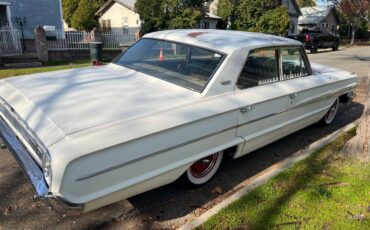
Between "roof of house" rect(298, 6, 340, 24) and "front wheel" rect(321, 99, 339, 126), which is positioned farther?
"roof of house" rect(298, 6, 340, 24)

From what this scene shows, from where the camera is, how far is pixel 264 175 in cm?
371

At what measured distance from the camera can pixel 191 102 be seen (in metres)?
3.03

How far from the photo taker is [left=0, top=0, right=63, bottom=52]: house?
1658cm

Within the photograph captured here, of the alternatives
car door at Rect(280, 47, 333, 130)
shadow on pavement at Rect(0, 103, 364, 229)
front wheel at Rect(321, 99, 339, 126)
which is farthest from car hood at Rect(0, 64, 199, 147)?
front wheel at Rect(321, 99, 339, 126)

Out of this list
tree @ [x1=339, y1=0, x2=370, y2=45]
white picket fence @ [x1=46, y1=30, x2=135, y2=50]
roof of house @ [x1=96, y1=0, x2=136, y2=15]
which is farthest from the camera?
tree @ [x1=339, y1=0, x2=370, y2=45]

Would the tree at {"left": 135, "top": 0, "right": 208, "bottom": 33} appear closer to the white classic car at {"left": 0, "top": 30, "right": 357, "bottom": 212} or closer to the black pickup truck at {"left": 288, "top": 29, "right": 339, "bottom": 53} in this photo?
the black pickup truck at {"left": 288, "top": 29, "right": 339, "bottom": 53}

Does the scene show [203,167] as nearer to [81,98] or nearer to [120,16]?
[81,98]

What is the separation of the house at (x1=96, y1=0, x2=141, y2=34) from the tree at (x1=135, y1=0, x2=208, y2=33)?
17.3ft

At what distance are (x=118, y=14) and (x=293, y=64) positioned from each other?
1037 inches

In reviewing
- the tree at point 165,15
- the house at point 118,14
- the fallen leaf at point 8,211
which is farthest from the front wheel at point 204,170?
the house at point 118,14

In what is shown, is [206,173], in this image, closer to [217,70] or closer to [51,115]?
[217,70]

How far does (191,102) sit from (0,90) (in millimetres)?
2007

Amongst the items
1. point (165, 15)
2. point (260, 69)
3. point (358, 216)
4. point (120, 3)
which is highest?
point (120, 3)

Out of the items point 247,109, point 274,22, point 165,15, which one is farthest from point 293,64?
point 274,22
